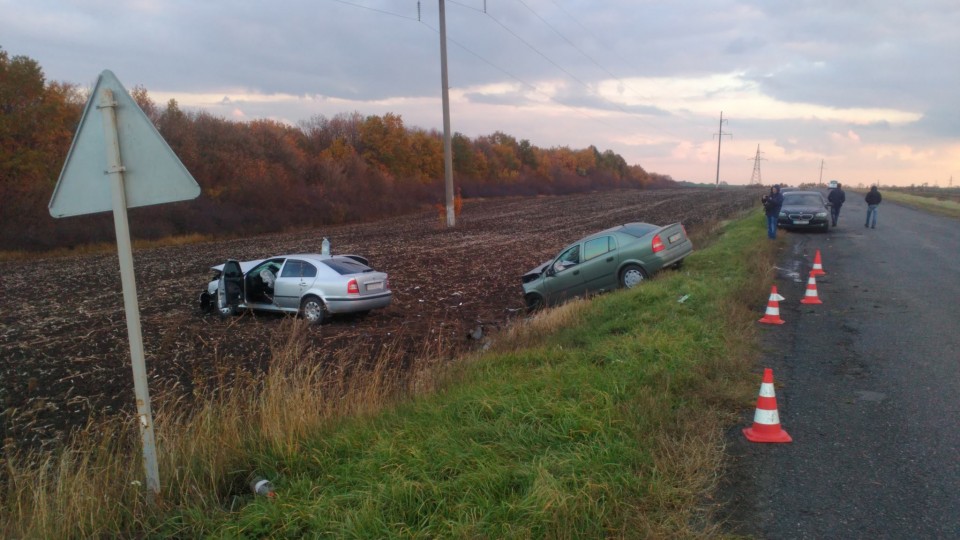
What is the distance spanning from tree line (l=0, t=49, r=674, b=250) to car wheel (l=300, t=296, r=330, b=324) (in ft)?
81.8

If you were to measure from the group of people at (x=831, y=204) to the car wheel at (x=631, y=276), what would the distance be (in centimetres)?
1106

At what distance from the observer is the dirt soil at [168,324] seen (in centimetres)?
905

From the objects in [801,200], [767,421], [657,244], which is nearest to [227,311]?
[657,244]

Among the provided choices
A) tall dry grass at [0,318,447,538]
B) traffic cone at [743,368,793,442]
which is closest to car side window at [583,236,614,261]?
tall dry grass at [0,318,447,538]

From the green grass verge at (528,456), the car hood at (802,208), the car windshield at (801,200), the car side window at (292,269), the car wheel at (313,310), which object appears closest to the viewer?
the green grass verge at (528,456)

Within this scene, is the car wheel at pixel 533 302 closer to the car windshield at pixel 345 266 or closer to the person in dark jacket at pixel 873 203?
the car windshield at pixel 345 266

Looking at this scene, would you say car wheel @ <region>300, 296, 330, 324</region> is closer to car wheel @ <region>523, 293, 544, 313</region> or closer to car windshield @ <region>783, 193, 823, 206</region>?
car wheel @ <region>523, 293, 544, 313</region>

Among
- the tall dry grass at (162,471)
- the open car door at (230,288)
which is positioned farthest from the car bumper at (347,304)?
the tall dry grass at (162,471)

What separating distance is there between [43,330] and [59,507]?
36.7ft

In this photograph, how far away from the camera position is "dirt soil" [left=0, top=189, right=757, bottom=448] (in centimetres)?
905

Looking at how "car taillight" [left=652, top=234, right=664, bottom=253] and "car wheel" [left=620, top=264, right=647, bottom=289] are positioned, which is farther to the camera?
"car taillight" [left=652, top=234, right=664, bottom=253]

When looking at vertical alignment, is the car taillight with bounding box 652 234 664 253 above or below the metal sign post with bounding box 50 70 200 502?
below

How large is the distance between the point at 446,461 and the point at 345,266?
9.97 meters

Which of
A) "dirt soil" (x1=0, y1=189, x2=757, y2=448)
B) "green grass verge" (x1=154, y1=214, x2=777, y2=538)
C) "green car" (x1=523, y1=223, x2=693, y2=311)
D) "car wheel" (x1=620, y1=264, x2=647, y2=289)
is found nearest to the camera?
"green grass verge" (x1=154, y1=214, x2=777, y2=538)
